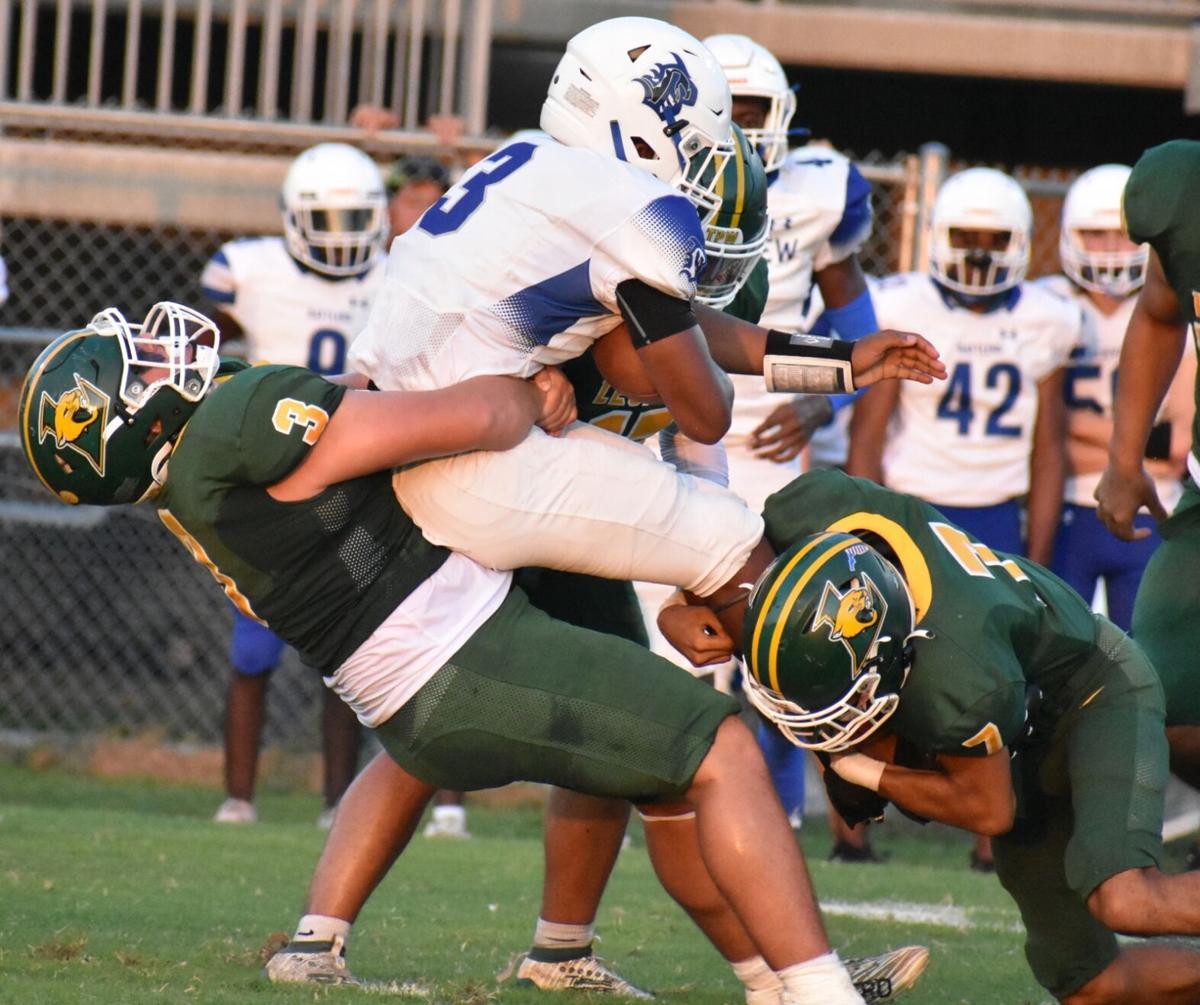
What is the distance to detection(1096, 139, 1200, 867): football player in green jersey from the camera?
13.7ft

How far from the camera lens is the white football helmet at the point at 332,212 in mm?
7270

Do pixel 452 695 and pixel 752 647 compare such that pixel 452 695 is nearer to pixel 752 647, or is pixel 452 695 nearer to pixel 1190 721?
pixel 752 647

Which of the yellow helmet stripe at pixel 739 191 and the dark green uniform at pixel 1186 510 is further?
the dark green uniform at pixel 1186 510

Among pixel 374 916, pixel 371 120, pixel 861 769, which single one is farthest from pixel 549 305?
pixel 371 120

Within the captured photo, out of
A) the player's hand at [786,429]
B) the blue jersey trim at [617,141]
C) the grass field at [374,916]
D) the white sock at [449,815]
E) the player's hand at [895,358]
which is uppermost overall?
the blue jersey trim at [617,141]

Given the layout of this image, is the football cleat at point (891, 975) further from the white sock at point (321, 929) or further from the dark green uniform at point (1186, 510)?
the white sock at point (321, 929)

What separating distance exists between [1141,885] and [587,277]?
4.78 feet

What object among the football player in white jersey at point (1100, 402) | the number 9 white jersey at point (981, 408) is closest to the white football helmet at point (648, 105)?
the number 9 white jersey at point (981, 408)

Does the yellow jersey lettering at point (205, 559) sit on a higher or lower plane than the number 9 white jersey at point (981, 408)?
higher

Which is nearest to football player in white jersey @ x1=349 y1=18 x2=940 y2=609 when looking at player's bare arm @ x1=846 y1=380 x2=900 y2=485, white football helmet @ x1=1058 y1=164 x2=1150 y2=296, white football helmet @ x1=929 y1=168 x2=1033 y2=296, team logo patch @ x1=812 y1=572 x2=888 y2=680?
team logo patch @ x1=812 y1=572 x2=888 y2=680

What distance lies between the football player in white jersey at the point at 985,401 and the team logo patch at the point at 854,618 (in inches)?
142

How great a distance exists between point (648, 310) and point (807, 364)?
436mm

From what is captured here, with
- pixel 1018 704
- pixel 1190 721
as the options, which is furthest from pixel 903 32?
pixel 1018 704

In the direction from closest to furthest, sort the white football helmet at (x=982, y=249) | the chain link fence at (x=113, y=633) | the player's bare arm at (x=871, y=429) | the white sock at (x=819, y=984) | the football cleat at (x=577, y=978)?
the white sock at (x=819, y=984) < the football cleat at (x=577, y=978) < the player's bare arm at (x=871, y=429) < the white football helmet at (x=982, y=249) < the chain link fence at (x=113, y=633)
